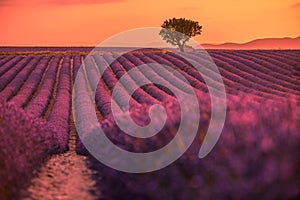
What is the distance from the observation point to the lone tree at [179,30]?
63469 mm

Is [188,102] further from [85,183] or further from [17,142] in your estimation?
[17,142]

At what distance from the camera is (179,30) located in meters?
63.6

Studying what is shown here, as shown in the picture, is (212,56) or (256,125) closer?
(256,125)

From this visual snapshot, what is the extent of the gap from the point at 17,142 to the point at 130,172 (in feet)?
8.39

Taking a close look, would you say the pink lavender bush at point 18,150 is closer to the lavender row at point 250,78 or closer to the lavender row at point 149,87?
the lavender row at point 149,87

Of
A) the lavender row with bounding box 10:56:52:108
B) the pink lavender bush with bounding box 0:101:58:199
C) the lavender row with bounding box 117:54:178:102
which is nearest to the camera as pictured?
the pink lavender bush with bounding box 0:101:58:199

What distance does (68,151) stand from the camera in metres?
12.7

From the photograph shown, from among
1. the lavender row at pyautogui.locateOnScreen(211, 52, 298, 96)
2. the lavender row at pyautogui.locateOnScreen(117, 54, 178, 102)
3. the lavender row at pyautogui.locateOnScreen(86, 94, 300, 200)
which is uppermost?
the lavender row at pyautogui.locateOnScreen(86, 94, 300, 200)

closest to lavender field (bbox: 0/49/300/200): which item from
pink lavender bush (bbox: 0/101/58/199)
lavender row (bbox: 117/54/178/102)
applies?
pink lavender bush (bbox: 0/101/58/199)

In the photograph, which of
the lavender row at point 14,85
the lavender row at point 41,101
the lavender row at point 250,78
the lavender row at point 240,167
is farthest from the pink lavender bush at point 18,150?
the lavender row at point 250,78

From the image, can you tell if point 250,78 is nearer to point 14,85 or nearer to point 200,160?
point 14,85

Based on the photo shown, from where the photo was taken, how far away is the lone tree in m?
63.5

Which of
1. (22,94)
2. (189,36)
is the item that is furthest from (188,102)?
(189,36)

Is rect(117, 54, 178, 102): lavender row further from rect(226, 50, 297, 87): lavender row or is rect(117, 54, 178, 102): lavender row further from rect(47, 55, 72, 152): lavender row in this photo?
rect(226, 50, 297, 87): lavender row
